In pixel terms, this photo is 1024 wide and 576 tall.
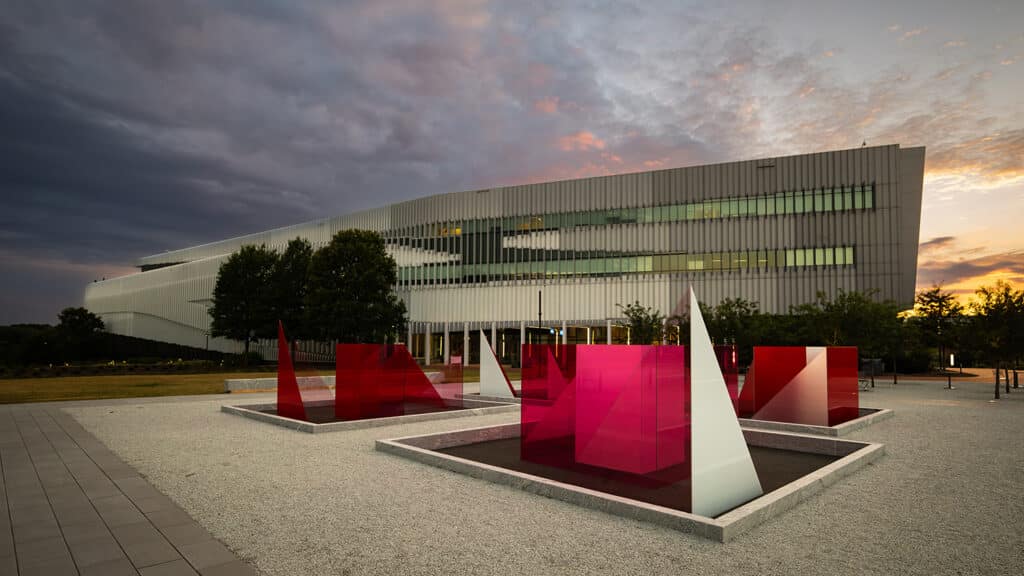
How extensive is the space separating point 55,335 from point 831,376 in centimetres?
9537

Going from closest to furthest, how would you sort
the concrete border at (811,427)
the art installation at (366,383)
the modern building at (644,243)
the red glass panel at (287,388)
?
1. the concrete border at (811,427)
2. the red glass panel at (287,388)
3. the art installation at (366,383)
4. the modern building at (644,243)

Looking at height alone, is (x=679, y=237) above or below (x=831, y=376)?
above

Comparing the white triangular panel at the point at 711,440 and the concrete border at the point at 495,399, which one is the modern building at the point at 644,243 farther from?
the white triangular panel at the point at 711,440

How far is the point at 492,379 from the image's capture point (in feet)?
72.7

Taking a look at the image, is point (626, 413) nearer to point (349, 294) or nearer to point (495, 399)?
point (495, 399)

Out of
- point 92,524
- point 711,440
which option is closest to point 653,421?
point 711,440

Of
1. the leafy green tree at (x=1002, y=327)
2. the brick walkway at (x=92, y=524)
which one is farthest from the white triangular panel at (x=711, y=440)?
the leafy green tree at (x=1002, y=327)

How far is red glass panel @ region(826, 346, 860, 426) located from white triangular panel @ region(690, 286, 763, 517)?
9.35 metres

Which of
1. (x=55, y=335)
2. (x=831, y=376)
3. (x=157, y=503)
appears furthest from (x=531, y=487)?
(x=55, y=335)

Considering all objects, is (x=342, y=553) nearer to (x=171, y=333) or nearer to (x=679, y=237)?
(x=679, y=237)

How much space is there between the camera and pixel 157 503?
714cm

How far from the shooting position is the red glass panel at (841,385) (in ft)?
50.6

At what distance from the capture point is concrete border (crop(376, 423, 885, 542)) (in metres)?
6.26

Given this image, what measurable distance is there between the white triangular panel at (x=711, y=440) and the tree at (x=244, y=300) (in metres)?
52.6
